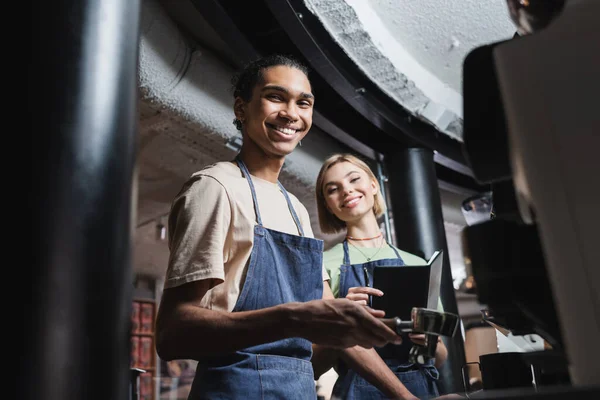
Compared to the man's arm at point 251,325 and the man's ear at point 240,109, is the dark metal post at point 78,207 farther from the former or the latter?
the man's ear at point 240,109

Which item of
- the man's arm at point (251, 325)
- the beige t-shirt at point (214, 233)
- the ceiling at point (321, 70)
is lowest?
the man's arm at point (251, 325)

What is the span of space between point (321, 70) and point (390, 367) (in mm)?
1783

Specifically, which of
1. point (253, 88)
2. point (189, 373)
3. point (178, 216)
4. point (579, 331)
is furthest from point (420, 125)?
point (189, 373)

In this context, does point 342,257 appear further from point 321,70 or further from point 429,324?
point 429,324

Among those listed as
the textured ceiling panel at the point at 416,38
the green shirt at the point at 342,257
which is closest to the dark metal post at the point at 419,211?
the textured ceiling panel at the point at 416,38

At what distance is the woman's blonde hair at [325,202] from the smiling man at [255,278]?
86 cm

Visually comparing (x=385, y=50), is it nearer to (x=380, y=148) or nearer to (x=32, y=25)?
(x=380, y=148)

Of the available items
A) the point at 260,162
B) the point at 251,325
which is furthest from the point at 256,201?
the point at 251,325

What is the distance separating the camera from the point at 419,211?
3.78 meters

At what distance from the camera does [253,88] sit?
1.51 m

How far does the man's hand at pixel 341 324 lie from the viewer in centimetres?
82

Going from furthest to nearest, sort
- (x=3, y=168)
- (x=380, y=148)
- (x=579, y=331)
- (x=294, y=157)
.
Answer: (x=380, y=148) → (x=294, y=157) → (x=3, y=168) → (x=579, y=331)

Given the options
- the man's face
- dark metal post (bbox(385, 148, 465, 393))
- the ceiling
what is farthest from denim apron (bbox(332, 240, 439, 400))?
dark metal post (bbox(385, 148, 465, 393))

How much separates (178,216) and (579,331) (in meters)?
0.81
